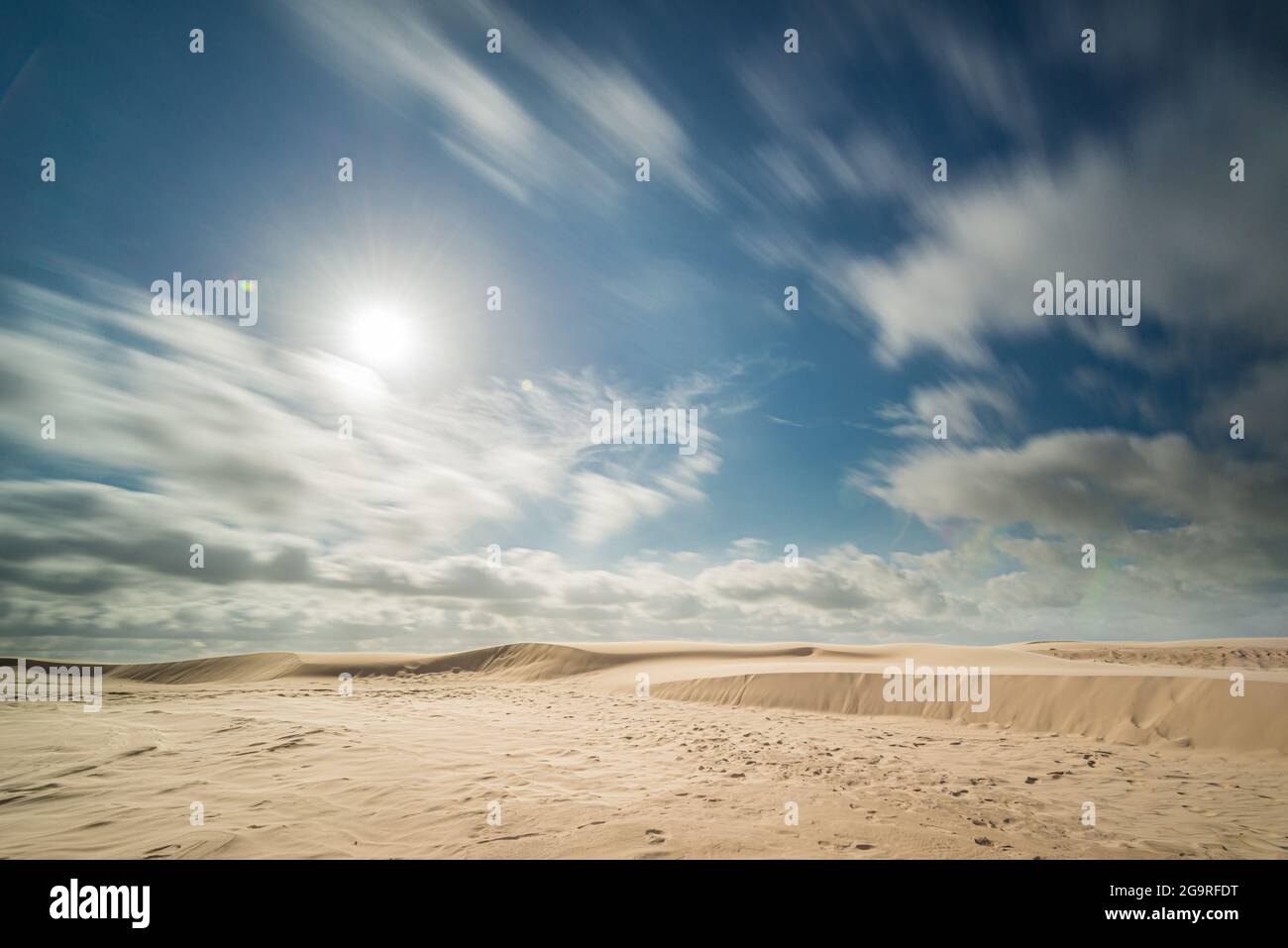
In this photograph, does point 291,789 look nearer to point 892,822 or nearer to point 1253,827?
point 892,822

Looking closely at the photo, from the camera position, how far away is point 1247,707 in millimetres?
11227

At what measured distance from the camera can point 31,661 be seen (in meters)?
30.0

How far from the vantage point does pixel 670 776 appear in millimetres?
7586

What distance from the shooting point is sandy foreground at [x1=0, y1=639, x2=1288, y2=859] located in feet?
16.9

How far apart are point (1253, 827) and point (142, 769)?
15155 mm

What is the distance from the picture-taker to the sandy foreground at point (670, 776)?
16.9 feet

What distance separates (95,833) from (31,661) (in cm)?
3916

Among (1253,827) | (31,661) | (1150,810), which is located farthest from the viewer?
(31,661)
